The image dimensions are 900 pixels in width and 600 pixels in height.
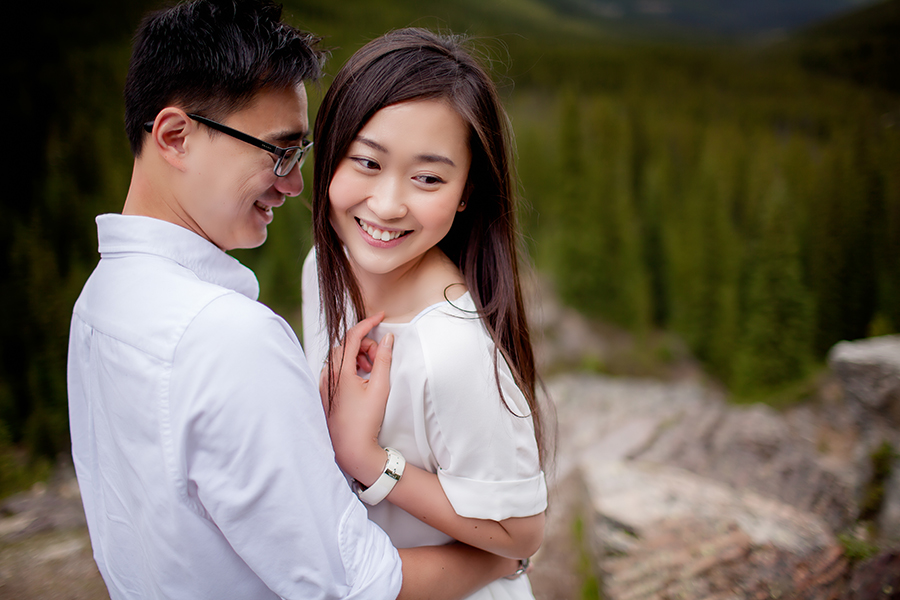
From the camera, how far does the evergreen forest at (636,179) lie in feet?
28.2

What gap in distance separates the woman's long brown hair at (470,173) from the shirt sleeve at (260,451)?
12.8 inches

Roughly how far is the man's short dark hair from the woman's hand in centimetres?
62

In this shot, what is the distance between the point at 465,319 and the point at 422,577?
22.6 inches

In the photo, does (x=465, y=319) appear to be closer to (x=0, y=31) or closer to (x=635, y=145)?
(x=0, y=31)

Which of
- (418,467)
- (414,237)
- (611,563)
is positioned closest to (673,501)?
(611,563)

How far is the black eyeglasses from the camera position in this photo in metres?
1.11

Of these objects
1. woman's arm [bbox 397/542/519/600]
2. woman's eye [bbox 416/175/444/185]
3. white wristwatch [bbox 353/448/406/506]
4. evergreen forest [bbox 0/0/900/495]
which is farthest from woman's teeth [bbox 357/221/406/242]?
evergreen forest [bbox 0/0/900/495]

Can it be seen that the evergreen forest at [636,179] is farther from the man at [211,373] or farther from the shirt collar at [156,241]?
the shirt collar at [156,241]

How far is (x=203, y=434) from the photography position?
0.88 meters

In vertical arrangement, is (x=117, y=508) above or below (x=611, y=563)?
above

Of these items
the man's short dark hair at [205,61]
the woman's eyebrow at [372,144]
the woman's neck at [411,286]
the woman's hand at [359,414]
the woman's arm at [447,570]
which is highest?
the man's short dark hair at [205,61]

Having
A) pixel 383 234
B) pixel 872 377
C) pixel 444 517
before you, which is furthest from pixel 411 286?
pixel 872 377

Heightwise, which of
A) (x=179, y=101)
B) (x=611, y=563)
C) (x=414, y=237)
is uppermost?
(x=179, y=101)

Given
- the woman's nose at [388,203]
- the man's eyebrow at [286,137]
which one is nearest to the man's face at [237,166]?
the man's eyebrow at [286,137]
